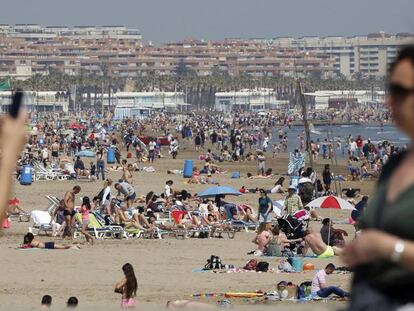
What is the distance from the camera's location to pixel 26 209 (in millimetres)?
24797

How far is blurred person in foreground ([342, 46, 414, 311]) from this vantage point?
223 centimetres

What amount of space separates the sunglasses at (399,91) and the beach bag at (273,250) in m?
14.4

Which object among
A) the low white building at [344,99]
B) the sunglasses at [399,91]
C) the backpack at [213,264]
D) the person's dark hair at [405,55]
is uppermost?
the low white building at [344,99]

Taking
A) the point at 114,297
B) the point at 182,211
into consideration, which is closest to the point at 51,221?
the point at 182,211

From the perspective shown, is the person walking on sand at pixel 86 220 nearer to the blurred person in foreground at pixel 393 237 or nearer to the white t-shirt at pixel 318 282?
the white t-shirt at pixel 318 282

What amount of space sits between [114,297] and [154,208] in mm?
8970

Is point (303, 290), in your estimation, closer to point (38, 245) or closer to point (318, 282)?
point (318, 282)

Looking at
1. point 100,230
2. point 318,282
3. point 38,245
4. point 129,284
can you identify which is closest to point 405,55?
point 129,284

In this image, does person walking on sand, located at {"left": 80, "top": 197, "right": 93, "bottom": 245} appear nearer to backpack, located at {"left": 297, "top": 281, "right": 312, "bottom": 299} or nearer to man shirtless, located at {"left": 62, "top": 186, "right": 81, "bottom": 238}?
Result: man shirtless, located at {"left": 62, "top": 186, "right": 81, "bottom": 238}

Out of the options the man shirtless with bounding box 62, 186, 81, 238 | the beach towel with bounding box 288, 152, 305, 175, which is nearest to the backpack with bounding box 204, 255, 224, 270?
the man shirtless with bounding box 62, 186, 81, 238

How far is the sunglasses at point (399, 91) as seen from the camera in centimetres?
227

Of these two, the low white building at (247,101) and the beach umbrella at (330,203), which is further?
the low white building at (247,101)

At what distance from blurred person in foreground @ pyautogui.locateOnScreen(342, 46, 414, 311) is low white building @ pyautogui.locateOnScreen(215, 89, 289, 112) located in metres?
164

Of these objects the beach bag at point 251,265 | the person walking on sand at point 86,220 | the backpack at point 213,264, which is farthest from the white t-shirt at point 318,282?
the person walking on sand at point 86,220
